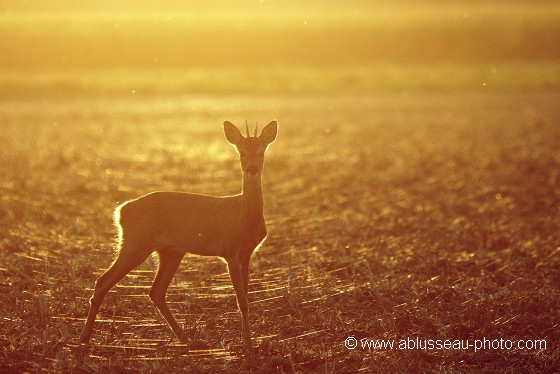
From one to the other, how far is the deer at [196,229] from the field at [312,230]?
1.77 feet

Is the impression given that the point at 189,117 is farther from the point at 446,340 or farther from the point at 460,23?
the point at 460,23

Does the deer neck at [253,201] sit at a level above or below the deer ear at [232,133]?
below

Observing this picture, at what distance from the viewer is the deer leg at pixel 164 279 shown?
9.29m

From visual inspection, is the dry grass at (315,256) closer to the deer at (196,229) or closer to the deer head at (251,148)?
the deer at (196,229)

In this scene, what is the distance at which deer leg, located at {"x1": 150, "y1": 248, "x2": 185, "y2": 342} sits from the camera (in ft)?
30.5

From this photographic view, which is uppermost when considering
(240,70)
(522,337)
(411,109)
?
(240,70)

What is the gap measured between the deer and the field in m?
0.54

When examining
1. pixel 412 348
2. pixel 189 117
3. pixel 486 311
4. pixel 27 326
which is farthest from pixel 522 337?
pixel 189 117

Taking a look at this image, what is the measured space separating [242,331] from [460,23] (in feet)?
209

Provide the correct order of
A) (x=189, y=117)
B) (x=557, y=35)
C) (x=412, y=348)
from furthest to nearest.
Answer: (x=557, y=35), (x=189, y=117), (x=412, y=348)

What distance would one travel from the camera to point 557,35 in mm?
65562

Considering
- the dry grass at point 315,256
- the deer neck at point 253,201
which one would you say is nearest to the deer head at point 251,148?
the deer neck at point 253,201

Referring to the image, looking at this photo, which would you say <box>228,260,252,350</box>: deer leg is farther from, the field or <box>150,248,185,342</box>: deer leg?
<box>150,248,185,342</box>: deer leg

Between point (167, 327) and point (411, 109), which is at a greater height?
point (411, 109)
